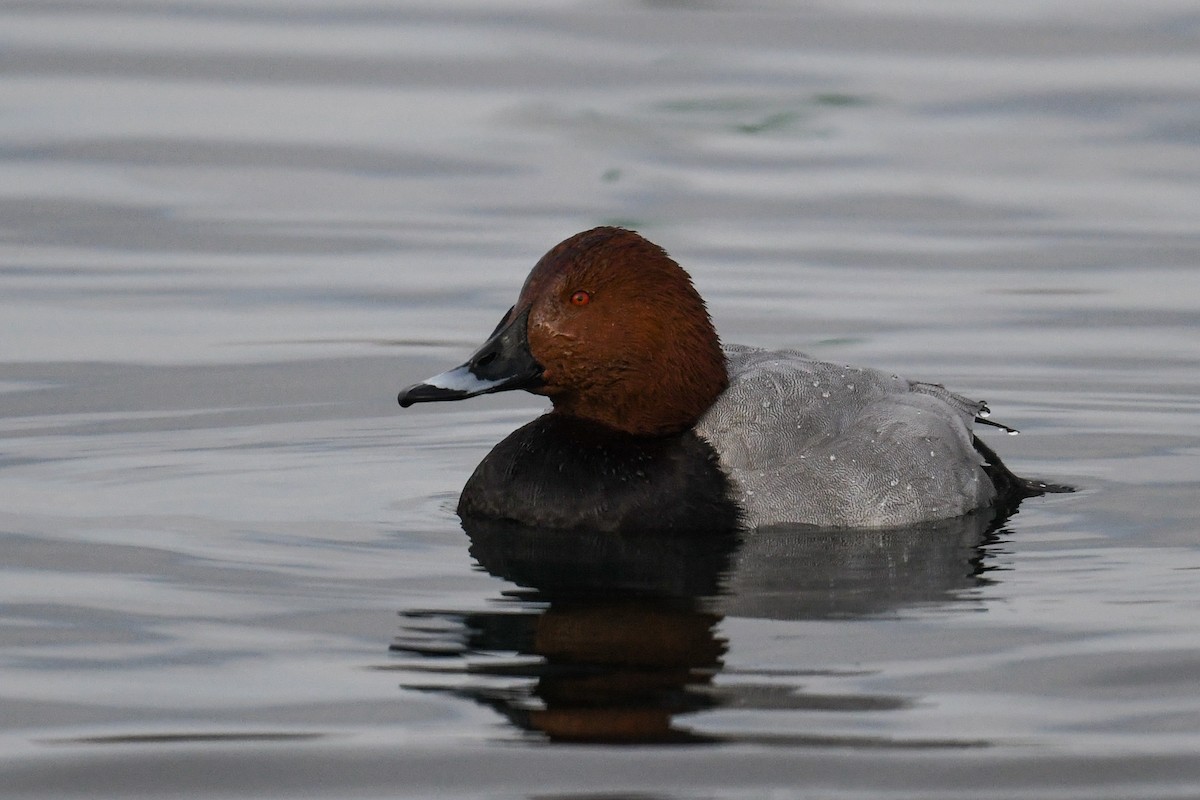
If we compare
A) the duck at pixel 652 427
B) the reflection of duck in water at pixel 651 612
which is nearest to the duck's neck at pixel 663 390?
the duck at pixel 652 427

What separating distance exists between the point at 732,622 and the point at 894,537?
1.30 m

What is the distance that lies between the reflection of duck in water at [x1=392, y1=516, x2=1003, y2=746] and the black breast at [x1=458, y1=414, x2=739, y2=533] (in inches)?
2.2

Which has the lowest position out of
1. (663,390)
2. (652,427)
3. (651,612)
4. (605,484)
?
(651,612)

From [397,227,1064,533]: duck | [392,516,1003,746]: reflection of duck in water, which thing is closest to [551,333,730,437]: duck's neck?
[397,227,1064,533]: duck

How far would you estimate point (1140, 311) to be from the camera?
10.9 metres

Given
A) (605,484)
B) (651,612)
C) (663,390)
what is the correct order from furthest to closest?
(663,390), (605,484), (651,612)

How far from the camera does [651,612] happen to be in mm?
5973

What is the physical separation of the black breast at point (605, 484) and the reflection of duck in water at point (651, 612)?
55mm

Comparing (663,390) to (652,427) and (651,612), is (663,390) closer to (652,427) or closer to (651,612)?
(652,427)

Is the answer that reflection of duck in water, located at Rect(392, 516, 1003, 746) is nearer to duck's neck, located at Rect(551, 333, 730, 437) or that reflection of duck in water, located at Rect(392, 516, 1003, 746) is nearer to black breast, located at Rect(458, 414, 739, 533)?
black breast, located at Rect(458, 414, 739, 533)

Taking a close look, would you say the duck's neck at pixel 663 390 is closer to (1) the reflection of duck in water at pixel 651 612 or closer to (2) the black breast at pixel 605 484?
(2) the black breast at pixel 605 484

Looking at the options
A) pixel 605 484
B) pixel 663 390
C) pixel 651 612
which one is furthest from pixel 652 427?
pixel 651 612

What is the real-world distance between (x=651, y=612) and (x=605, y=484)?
105 cm

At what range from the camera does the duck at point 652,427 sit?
6.97 m
